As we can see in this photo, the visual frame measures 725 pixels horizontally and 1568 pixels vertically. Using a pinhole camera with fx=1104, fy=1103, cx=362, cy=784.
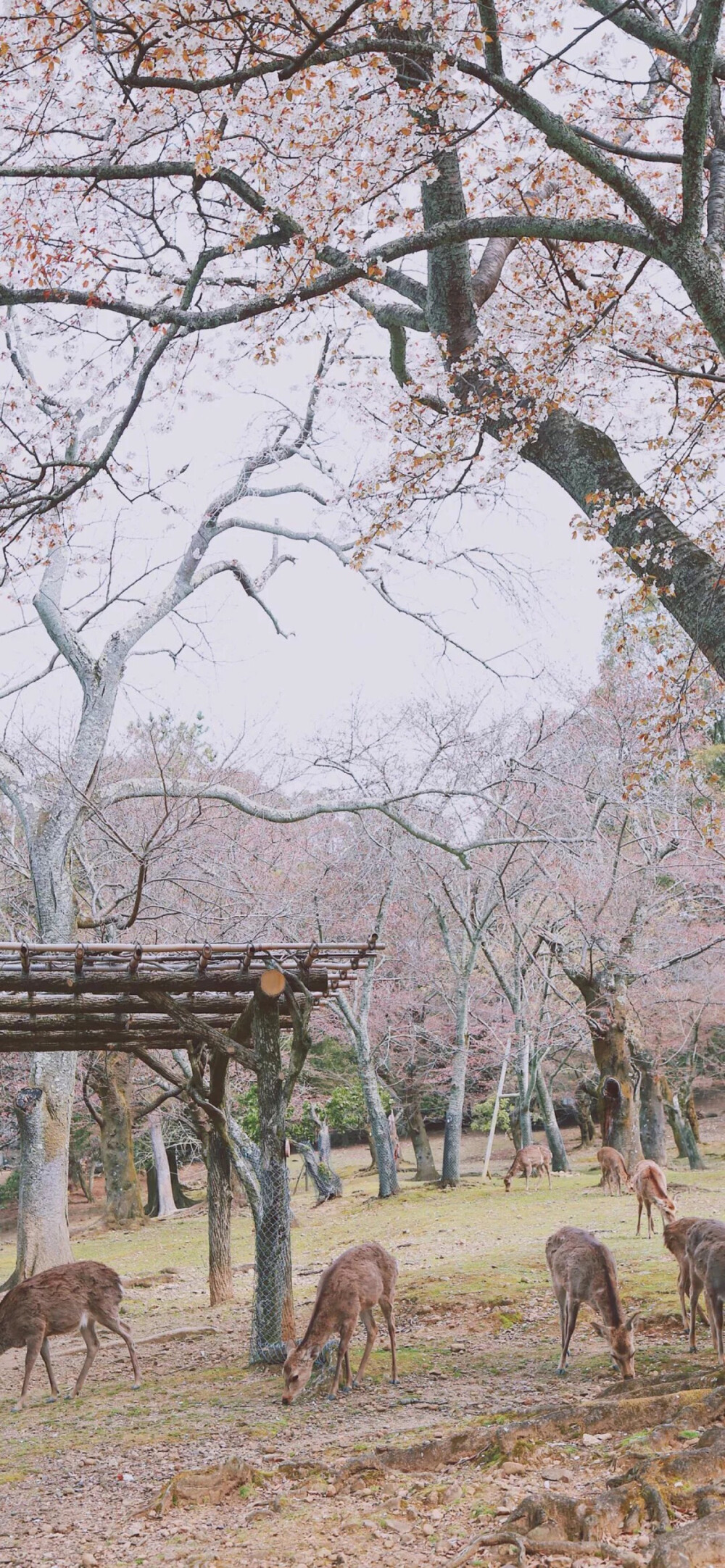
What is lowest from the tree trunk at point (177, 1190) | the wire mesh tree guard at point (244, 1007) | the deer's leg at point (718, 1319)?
the tree trunk at point (177, 1190)

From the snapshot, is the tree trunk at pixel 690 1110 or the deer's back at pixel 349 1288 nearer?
the deer's back at pixel 349 1288

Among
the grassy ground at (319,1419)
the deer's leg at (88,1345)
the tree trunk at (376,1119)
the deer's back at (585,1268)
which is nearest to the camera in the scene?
the grassy ground at (319,1419)

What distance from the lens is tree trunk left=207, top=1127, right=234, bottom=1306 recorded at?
12.0 meters

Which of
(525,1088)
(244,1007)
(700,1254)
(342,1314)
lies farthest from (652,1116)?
(700,1254)

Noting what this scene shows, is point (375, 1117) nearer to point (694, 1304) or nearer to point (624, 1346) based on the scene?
point (694, 1304)

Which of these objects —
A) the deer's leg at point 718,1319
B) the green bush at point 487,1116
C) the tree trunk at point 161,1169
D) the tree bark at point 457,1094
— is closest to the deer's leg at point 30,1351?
the deer's leg at point 718,1319

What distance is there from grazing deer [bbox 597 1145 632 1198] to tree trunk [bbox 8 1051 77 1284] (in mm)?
8671

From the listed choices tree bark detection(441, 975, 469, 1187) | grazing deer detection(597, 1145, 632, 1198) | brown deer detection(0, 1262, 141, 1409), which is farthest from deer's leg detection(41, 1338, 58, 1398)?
tree bark detection(441, 975, 469, 1187)

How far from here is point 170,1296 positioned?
14.3 m

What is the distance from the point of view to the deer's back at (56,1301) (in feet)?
30.1

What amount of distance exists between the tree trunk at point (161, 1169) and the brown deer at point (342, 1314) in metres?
19.6

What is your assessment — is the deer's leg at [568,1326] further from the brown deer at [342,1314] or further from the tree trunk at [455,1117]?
the tree trunk at [455,1117]

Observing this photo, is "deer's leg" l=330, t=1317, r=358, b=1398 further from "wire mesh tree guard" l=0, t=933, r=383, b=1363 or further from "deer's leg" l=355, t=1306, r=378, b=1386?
"wire mesh tree guard" l=0, t=933, r=383, b=1363

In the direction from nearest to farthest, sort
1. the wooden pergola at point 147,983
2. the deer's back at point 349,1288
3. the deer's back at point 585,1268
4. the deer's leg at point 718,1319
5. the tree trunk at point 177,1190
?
the deer's leg at point 718,1319
the deer's back at point 585,1268
the deer's back at point 349,1288
the wooden pergola at point 147,983
the tree trunk at point 177,1190
